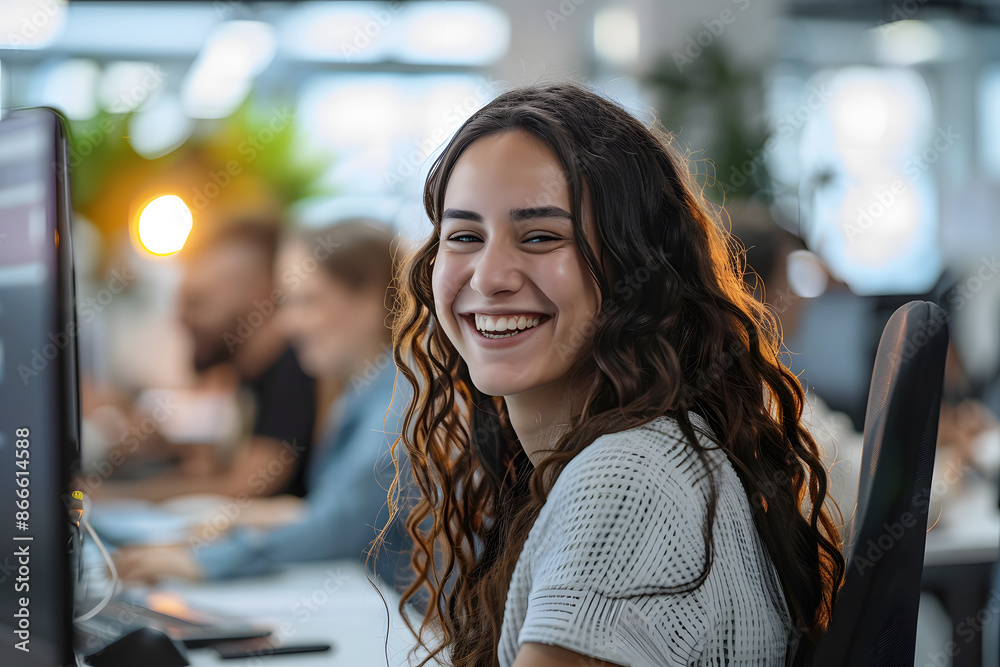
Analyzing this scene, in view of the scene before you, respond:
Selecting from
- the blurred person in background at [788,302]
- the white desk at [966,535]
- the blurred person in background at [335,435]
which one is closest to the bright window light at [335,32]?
the blurred person in background at [335,435]

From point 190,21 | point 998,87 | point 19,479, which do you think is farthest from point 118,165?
point 998,87

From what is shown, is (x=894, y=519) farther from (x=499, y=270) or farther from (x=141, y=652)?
(x=141, y=652)

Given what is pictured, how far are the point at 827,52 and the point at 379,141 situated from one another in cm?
263

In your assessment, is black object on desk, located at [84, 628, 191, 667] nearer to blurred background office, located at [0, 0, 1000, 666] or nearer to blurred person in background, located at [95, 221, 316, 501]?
blurred person in background, located at [95, 221, 316, 501]

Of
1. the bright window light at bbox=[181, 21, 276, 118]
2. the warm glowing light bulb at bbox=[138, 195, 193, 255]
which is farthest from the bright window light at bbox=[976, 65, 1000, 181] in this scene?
the warm glowing light bulb at bbox=[138, 195, 193, 255]

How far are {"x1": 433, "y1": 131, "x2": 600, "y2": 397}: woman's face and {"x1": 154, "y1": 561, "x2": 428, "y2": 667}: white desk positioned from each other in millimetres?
488

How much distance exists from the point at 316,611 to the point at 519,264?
78cm

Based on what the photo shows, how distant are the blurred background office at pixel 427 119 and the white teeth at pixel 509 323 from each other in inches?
98.6

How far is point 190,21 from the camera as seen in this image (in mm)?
4508

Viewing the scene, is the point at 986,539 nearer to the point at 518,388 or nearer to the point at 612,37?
the point at 518,388

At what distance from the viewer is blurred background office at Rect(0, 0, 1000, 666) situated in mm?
3988

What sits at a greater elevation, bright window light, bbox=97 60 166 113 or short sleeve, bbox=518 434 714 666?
bright window light, bbox=97 60 166 113

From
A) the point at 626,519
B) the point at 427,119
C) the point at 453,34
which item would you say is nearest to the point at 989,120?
the point at 453,34

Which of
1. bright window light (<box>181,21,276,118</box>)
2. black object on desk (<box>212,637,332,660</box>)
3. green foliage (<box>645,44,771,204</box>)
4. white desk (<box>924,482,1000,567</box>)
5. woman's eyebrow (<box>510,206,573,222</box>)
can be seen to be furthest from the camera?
green foliage (<box>645,44,771,204</box>)
